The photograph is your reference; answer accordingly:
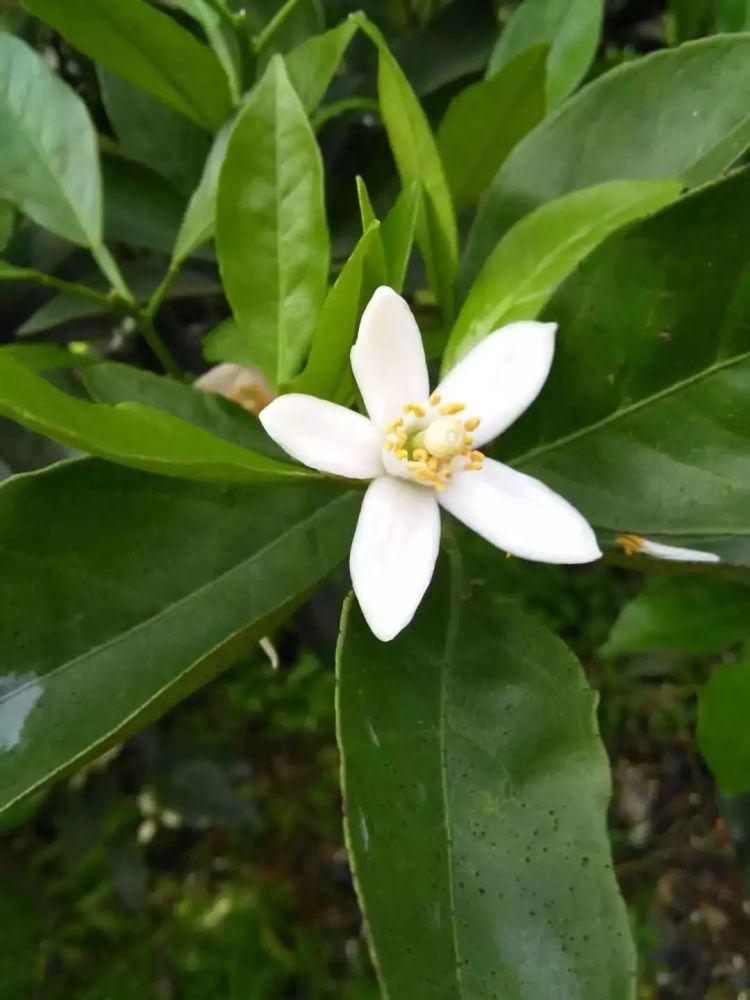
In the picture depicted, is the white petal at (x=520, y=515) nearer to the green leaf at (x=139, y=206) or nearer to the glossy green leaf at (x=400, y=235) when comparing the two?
the glossy green leaf at (x=400, y=235)

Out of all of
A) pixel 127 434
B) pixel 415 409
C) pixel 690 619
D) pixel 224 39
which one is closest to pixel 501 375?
pixel 415 409

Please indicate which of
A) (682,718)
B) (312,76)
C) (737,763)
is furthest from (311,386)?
(682,718)

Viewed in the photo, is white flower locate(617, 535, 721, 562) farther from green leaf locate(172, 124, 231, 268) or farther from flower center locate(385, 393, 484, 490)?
green leaf locate(172, 124, 231, 268)

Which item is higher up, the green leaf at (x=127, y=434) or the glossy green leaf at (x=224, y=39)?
the glossy green leaf at (x=224, y=39)

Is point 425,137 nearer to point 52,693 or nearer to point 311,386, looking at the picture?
point 311,386

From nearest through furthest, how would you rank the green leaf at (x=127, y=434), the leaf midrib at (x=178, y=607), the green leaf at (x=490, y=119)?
the green leaf at (x=127, y=434) < the leaf midrib at (x=178, y=607) < the green leaf at (x=490, y=119)

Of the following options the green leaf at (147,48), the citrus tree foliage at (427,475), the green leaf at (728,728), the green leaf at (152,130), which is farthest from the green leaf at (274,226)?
the green leaf at (728,728)

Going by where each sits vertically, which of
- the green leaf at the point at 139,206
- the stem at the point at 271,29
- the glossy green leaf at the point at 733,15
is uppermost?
the stem at the point at 271,29
